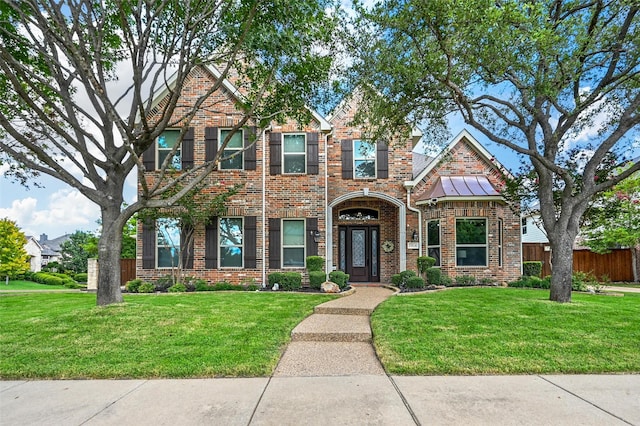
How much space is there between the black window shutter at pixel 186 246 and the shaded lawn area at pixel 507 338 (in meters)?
6.90

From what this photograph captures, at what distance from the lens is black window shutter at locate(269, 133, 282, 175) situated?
478 inches

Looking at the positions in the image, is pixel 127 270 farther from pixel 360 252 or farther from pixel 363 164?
pixel 363 164

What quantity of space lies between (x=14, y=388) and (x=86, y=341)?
1.34m

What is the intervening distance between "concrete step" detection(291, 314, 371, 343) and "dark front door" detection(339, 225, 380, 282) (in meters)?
7.18

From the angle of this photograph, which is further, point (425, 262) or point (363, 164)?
point (363, 164)

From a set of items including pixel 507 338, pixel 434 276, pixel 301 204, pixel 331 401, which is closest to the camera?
pixel 331 401

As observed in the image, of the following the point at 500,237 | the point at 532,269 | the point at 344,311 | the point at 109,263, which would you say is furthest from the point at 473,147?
the point at 109,263

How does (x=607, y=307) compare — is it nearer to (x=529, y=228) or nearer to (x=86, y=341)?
(x=86, y=341)

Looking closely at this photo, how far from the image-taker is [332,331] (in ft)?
19.1

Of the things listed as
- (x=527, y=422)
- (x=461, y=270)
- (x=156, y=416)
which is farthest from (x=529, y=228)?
(x=156, y=416)

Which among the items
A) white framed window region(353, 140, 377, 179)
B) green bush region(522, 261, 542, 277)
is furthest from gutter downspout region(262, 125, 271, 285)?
green bush region(522, 261, 542, 277)

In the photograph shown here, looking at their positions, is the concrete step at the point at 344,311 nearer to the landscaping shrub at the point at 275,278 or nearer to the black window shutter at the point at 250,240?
the landscaping shrub at the point at 275,278

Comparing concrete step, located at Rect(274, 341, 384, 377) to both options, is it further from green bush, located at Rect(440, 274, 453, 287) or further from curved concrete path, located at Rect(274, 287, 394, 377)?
green bush, located at Rect(440, 274, 453, 287)

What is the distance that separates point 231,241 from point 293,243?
2027 millimetres
